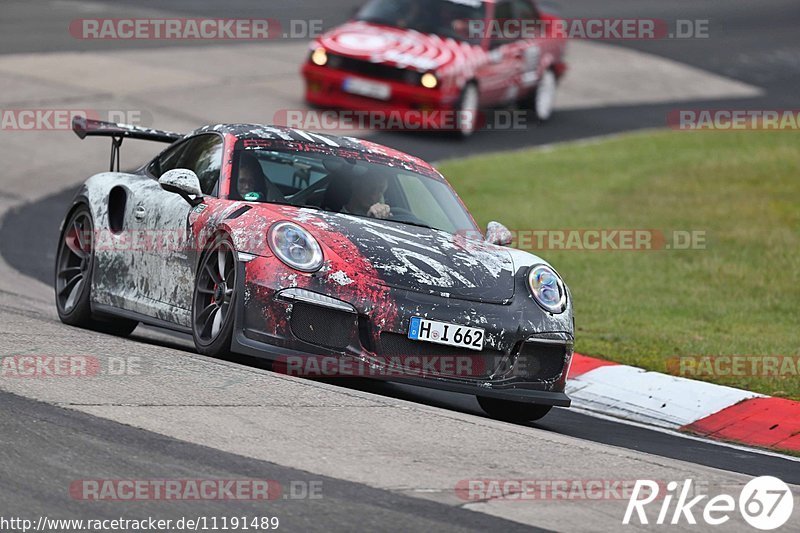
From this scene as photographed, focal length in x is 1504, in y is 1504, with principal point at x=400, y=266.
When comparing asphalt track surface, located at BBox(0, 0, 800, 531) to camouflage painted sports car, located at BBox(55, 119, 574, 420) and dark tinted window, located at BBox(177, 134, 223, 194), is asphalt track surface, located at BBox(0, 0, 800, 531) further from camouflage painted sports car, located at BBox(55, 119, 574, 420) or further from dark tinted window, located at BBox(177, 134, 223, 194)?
dark tinted window, located at BBox(177, 134, 223, 194)

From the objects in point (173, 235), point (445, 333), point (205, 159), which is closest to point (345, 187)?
point (205, 159)

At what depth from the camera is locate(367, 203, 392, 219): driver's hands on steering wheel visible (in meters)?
8.46

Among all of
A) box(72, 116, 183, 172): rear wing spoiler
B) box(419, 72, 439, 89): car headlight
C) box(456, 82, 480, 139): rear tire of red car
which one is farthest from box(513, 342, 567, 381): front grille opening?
box(456, 82, 480, 139): rear tire of red car

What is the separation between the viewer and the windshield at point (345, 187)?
331 inches

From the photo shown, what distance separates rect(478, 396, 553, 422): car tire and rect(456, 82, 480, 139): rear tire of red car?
11342mm

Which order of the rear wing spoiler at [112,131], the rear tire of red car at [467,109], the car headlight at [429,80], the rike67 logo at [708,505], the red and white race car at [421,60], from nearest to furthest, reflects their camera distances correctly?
the rike67 logo at [708,505]
the rear wing spoiler at [112,131]
the car headlight at [429,80]
the red and white race car at [421,60]
the rear tire of red car at [467,109]

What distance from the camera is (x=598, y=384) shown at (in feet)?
31.7

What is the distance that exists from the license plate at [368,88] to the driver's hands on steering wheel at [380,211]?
10.5m

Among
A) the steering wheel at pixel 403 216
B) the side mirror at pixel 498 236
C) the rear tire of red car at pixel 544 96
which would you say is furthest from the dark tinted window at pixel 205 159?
the rear tire of red car at pixel 544 96

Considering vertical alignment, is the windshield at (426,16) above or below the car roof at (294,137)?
above

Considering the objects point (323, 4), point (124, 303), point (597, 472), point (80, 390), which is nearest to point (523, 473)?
point (597, 472)

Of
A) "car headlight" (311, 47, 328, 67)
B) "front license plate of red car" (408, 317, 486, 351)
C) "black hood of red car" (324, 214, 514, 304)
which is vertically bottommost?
"front license plate of red car" (408, 317, 486, 351)

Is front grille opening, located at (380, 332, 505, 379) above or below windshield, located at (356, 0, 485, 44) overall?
below

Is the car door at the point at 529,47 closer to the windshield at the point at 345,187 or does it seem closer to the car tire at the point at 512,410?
the windshield at the point at 345,187
